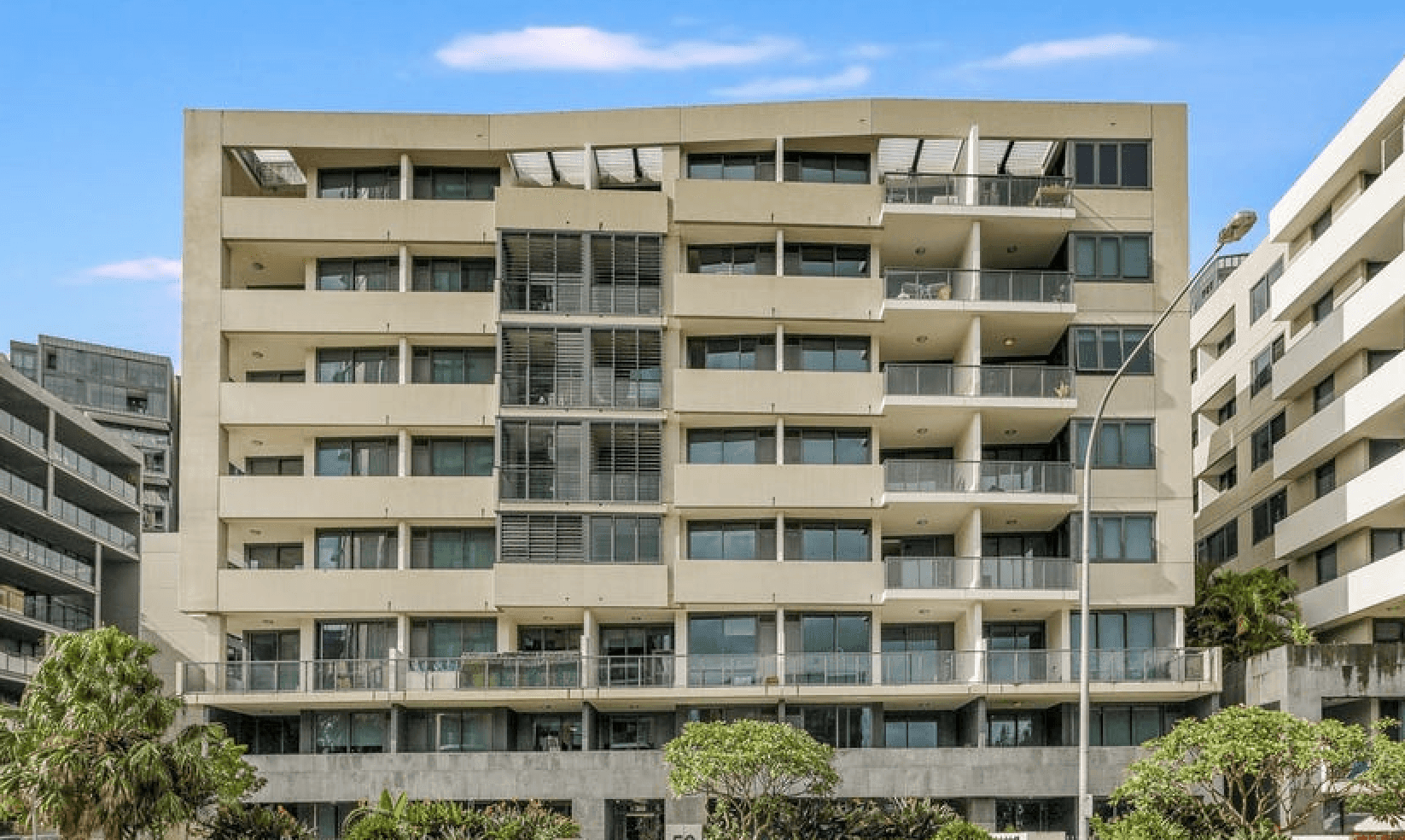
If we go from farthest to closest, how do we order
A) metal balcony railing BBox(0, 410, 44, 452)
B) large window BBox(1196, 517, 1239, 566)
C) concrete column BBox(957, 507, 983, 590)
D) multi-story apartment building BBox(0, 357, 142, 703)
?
multi-story apartment building BBox(0, 357, 142, 703), metal balcony railing BBox(0, 410, 44, 452), large window BBox(1196, 517, 1239, 566), concrete column BBox(957, 507, 983, 590)

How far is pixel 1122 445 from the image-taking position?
181 ft

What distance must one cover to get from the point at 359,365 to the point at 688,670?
14.6 metres

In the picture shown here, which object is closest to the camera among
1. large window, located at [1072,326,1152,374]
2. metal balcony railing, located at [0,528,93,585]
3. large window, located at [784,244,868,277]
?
large window, located at [1072,326,1152,374]

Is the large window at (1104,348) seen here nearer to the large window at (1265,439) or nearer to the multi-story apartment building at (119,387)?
the large window at (1265,439)

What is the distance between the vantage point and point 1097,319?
182ft

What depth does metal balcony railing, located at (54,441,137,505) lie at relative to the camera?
283 ft

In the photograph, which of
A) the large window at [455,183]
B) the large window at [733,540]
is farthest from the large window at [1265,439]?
the large window at [455,183]

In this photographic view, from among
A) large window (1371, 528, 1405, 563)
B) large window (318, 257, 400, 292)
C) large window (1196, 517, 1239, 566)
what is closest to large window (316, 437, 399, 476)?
large window (318, 257, 400, 292)

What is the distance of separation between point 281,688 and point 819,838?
18.1m

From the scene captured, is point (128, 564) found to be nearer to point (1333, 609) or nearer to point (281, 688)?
point (281, 688)

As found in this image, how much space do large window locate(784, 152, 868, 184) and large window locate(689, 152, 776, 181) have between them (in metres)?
0.61

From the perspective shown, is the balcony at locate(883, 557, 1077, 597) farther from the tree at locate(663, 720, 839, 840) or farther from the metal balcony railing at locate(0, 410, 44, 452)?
the metal balcony railing at locate(0, 410, 44, 452)

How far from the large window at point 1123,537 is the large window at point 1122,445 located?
1.63 m

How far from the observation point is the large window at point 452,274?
188ft
